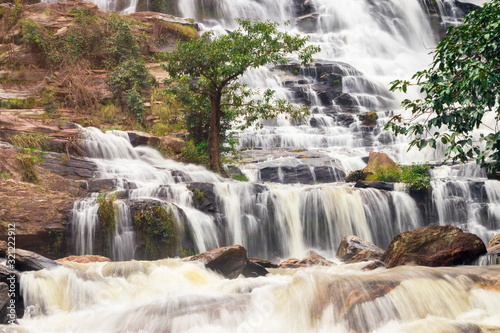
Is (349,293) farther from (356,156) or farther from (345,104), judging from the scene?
(345,104)

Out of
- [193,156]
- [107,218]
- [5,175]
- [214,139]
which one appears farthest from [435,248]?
[193,156]

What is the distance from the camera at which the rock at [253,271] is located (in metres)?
7.04

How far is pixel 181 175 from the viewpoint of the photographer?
11836 millimetres

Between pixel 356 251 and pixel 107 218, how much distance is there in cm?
595

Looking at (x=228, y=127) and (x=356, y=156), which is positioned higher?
(x=228, y=127)

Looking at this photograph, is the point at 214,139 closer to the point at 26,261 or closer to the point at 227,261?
the point at 227,261

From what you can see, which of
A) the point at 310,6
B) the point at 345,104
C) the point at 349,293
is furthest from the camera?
the point at 310,6

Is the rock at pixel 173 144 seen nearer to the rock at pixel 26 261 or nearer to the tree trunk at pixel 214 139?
the tree trunk at pixel 214 139

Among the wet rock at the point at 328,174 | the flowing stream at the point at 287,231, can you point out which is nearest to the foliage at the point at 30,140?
the flowing stream at the point at 287,231

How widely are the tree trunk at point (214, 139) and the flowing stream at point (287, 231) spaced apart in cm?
101

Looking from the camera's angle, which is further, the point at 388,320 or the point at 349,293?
the point at 349,293

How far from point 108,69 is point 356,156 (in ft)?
44.7

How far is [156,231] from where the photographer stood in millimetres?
8406

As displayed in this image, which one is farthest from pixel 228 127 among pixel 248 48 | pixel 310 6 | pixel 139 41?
pixel 310 6
